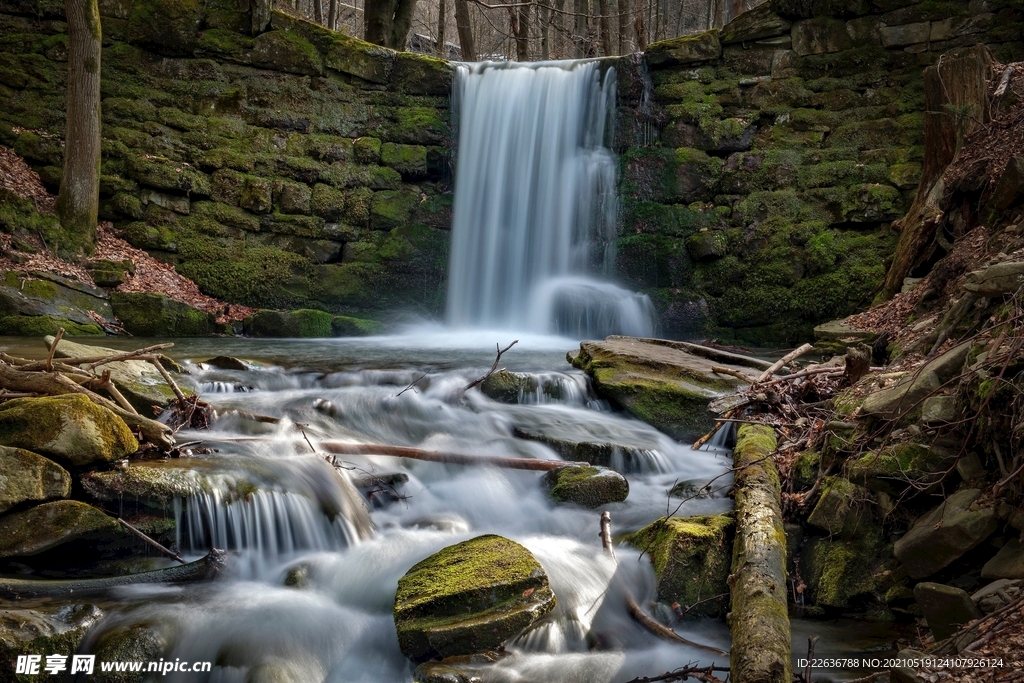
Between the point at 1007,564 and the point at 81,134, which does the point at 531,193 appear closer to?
the point at 81,134

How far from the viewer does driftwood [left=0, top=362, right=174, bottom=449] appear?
4.16 metres

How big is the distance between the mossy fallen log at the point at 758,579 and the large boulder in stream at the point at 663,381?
4.83ft

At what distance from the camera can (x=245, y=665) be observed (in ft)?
10.1

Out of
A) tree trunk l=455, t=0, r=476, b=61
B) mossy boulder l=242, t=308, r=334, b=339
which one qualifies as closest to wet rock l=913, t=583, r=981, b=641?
mossy boulder l=242, t=308, r=334, b=339

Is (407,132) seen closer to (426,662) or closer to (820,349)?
(820,349)

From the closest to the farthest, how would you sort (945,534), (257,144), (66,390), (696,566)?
(945,534) < (696,566) < (66,390) < (257,144)

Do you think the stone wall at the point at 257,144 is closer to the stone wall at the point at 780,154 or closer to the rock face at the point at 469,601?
the stone wall at the point at 780,154

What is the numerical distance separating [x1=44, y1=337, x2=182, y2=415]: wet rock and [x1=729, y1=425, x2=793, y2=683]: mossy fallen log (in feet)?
12.5

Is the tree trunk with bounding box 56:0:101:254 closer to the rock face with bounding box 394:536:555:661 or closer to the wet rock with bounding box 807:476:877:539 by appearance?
the rock face with bounding box 394:536:555:661

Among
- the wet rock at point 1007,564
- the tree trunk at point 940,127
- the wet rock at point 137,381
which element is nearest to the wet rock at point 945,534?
the wet rock at point 1007,564

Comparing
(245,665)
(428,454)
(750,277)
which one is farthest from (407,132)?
(245,665)

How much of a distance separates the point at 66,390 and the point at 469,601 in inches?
106

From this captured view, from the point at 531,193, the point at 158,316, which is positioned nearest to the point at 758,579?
the point at 158,316

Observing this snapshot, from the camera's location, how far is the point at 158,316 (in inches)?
382
